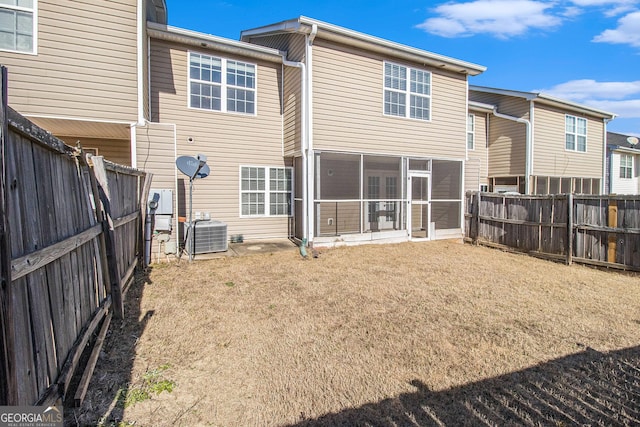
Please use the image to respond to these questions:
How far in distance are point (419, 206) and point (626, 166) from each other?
16886 mm

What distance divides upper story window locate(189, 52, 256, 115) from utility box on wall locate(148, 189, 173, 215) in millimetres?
2971

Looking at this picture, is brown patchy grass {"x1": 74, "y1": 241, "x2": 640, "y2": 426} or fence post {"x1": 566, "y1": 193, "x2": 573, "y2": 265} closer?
brown patchy grass {"x1": 74, "y1": 241, "x2": 640, "y2": 426}

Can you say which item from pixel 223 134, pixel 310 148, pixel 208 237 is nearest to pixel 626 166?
pixel 310 148

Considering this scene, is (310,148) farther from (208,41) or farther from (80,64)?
(80,64)

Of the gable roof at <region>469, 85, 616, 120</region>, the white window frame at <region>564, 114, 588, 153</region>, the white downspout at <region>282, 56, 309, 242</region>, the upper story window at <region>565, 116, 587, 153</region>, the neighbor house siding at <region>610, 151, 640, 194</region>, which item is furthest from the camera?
the neighbor house siding at <region>610, 151, 640, 194</region>

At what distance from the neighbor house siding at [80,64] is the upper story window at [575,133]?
17552 mm

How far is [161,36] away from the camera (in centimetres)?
866

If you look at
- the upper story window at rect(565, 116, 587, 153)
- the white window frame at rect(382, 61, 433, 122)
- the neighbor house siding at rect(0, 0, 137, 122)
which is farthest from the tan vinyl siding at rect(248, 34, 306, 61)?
the upper story window at rect(565, 116, 587, 153)

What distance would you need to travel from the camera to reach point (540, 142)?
48.0 feet

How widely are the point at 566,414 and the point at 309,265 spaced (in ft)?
17.8

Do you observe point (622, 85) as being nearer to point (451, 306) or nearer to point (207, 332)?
point (451, 306)

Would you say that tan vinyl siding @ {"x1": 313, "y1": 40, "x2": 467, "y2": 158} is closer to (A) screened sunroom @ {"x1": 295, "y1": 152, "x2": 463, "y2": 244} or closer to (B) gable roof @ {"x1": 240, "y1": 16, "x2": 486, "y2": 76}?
(B) gable roof @ {"x1": 240, "y1": 16, "x2": 486, "y2": 76}

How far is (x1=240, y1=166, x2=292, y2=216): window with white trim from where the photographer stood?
9961mm

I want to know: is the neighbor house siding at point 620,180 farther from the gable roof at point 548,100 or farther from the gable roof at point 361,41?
the gable roof at point 361,41
